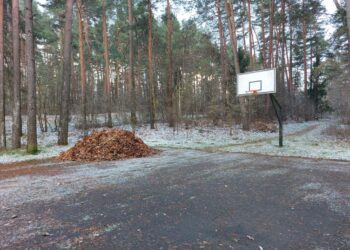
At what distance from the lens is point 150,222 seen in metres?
2.87

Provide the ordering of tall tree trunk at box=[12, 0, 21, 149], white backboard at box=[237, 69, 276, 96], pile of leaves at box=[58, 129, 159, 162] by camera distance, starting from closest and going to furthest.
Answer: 1. pile of leaves at box=[58, 129, 159, 162]
2. tall tree trunk at box=[12, 0, 21, 149]
3. white backboard at box=[237, 69, 276, 96]

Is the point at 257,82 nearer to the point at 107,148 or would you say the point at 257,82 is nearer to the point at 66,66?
the point at 107,148

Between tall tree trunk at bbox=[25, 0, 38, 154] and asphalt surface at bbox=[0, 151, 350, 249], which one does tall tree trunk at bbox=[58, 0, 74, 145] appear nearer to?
tall tree trunk at bbox=[25, 0, 38, 154]

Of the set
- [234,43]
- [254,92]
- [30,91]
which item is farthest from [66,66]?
[234,43]

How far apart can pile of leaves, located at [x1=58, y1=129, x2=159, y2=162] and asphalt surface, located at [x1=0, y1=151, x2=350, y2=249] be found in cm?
178

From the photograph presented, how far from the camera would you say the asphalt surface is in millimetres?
2449

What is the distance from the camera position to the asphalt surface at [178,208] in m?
2.45

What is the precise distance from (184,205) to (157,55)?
19280 mm

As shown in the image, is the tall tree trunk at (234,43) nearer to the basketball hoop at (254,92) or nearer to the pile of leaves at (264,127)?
the pile of leaves at (264,127)

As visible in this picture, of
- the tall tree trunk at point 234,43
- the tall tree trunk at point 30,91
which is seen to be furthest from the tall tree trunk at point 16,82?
the tall tree trunk at point 234,43

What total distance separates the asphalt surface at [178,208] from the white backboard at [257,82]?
4903 millimetres

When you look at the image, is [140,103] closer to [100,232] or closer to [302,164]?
[302,164]

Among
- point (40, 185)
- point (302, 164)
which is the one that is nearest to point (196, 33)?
point (302, 164)

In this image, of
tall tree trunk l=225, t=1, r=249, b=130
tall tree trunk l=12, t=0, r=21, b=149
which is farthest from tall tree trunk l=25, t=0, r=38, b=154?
tall tree trunk l=225, t=1, r=249, b=130
